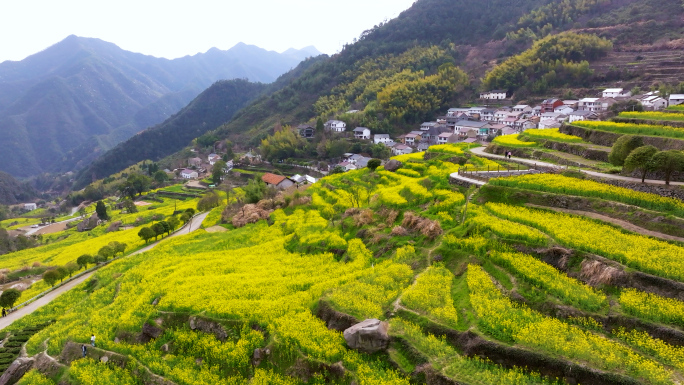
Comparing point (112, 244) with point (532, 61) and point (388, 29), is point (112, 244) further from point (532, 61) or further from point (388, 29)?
point (388, 29)

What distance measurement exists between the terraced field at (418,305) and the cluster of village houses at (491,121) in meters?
40.3

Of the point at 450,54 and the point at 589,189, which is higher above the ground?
the point at 450,54

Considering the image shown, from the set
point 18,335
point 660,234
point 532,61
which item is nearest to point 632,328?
point 660,234

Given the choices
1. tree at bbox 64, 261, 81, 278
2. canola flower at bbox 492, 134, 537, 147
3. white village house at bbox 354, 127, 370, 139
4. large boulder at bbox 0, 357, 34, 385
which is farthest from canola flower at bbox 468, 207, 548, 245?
white village house at bbox 354, 127, 370, 139

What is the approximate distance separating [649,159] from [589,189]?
9.94 feet

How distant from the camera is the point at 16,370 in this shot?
762 inches

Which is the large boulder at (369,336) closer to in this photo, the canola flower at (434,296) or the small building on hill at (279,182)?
the canola flower at (434,296)

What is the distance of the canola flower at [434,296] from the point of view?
15008 mm

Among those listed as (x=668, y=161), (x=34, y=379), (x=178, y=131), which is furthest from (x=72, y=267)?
(x=178, y=131)

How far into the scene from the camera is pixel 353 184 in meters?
37.7

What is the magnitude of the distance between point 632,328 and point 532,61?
85667 millimetres

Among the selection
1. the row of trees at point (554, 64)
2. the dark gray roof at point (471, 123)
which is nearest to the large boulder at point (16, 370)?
the dark gray roof at point (471, 123)

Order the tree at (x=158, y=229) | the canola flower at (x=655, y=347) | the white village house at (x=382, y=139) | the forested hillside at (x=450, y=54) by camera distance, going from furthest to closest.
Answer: the forested hillside at (x=450, y=54), the white village house at (x=382, y=139), the tree at (x=158, y=229), the canola flower at (x=655, y=347)

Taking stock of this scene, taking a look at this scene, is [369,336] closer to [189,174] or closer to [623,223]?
[623,223]
